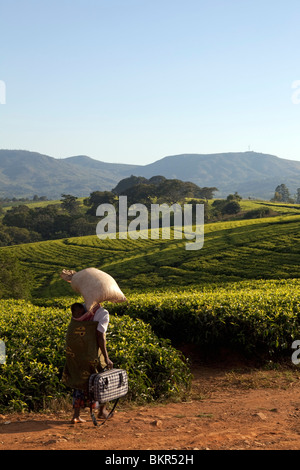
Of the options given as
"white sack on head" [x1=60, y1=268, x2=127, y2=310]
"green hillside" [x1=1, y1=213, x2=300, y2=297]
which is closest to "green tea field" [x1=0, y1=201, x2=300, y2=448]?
"white sack on head" [x1=60, y1=268, x2=127, y2=310]

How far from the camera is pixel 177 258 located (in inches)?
1900

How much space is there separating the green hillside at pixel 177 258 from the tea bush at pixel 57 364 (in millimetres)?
21953

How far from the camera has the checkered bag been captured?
20.1 ft

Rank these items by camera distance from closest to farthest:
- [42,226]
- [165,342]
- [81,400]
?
[81,400] → [165,342] → [42,226]

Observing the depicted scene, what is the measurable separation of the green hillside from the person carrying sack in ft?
81.3

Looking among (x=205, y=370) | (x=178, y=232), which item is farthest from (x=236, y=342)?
(x=178, y=232)

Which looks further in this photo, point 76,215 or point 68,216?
point 76,215

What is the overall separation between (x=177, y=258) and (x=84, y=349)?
42.1 m

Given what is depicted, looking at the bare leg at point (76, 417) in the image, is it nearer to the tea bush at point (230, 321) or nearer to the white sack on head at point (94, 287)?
the white sack on head at point (94, 287)

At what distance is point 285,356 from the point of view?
10664mm

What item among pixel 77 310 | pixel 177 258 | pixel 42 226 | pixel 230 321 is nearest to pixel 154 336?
pixel 230 321

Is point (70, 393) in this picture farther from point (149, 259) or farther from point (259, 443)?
point (149, 259)

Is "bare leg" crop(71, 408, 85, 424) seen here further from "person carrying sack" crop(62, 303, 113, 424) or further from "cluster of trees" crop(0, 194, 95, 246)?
"cluster of trees" crop(0, 194, 95, 246)

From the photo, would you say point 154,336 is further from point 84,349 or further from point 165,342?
point 84,349
